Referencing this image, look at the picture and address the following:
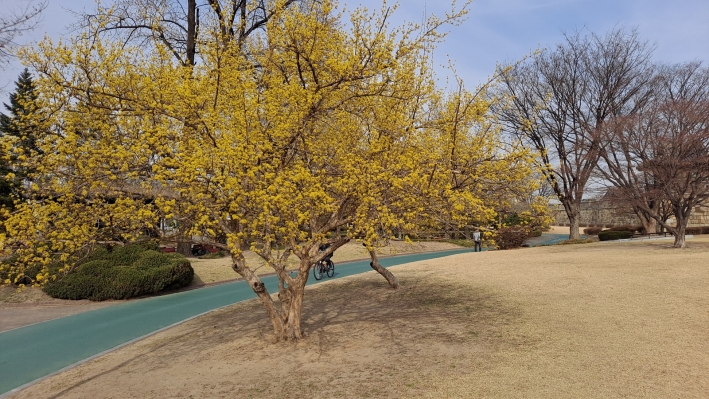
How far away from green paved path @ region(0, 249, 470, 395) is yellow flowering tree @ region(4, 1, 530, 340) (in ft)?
8.93

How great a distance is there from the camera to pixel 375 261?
13.2 metres

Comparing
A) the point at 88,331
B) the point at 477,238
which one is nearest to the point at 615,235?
the point at 477,238

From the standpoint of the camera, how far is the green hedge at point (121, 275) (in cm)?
1580

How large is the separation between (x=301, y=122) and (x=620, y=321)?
6866 millimetres

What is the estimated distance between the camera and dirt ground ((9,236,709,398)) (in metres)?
5.78

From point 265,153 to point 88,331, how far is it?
25.9 ft

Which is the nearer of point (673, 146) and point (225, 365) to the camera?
point (225, 365)

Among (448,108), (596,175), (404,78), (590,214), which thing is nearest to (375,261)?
(448,108)

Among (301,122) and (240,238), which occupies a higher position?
(301,122)

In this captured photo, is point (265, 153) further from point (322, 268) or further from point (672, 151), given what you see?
point (672, 151)

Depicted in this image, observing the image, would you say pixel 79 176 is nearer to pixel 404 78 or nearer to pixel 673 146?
pixel 404 78

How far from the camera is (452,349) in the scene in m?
7.36

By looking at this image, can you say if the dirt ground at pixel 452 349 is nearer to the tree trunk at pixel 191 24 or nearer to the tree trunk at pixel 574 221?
the tree trunk at pixel 191 24

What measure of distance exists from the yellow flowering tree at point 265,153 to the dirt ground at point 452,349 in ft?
4.85
